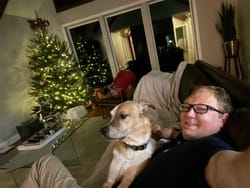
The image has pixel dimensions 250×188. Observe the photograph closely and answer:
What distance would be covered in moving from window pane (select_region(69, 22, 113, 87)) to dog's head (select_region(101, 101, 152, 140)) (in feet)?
13.4

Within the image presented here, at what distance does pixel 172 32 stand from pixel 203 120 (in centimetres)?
412

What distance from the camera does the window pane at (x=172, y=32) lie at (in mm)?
4668

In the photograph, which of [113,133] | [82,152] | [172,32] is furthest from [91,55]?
[113,133]

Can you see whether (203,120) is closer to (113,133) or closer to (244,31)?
(113,133)

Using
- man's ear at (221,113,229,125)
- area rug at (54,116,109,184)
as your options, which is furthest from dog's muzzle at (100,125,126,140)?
area rug at (54,116,109,184)

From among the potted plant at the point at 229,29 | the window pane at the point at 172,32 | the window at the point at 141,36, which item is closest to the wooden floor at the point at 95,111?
the window at the point at 141,36

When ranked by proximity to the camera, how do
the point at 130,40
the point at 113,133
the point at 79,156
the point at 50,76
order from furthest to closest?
the point at 130,40, the point at 50,76, the point at 79,156, the point at 113,133

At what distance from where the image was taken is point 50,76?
425 centimetres

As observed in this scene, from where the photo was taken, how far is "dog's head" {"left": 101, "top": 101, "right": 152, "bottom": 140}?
1.41 meters

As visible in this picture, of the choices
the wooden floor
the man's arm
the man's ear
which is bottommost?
the wooden floor

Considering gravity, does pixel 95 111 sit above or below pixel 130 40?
below

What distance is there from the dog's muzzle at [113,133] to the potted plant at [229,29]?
333 centimetres

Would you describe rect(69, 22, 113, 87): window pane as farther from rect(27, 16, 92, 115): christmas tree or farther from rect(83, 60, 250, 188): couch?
rect(83, 60, 250, 188): couch

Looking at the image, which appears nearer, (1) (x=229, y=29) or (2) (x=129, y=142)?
(2) (x=129, y=142)
